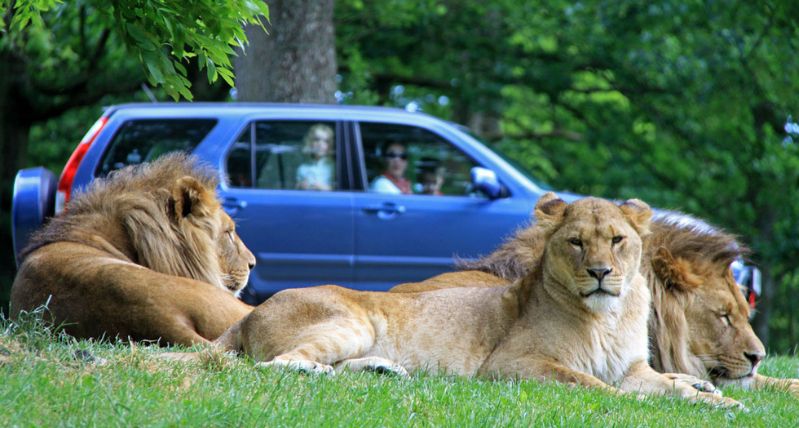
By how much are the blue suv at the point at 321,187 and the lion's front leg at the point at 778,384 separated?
10.8ft

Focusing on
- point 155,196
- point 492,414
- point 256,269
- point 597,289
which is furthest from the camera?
point 256,269

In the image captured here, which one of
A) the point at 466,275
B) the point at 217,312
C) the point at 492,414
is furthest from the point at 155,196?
the point at 492,414

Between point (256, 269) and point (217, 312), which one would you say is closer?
point (217, 312)

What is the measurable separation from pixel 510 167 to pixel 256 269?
2449mm

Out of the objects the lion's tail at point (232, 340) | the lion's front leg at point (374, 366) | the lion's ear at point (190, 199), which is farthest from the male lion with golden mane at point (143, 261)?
the lion's front leg at point (374, 366)

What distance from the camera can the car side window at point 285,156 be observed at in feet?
32.4

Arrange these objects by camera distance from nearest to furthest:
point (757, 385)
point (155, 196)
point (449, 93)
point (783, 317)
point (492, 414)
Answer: point (492, 414)
point (757, 385)
point (155, 196)
point (449, 93)
point (783, 317)

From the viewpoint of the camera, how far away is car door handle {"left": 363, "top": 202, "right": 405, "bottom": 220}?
9.66 metres

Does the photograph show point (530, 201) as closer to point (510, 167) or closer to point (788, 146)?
point (510, 167)

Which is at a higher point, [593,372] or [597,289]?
[597,289]

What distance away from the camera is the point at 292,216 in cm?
956

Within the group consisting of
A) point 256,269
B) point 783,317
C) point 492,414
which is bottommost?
point 783,317

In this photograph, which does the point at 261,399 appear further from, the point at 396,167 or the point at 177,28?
the point at 396,167

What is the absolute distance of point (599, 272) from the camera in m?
5.55
